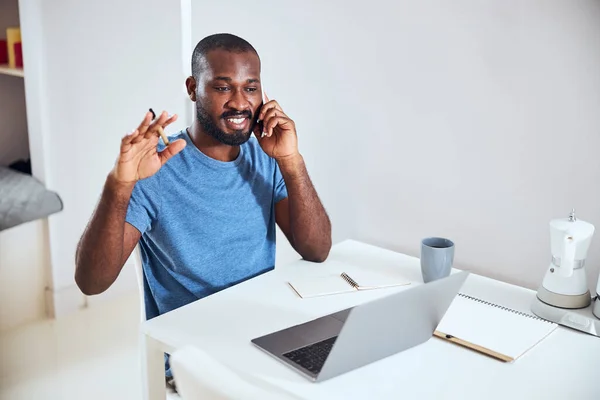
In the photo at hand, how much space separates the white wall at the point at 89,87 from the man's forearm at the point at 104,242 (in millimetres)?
1436

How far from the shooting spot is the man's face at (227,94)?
67.3 inches

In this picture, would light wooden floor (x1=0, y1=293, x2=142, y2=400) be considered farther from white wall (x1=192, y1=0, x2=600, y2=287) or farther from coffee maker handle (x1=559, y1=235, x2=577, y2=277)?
coffee maker handle (x1=559, y1=235, x2=577, y2=277)

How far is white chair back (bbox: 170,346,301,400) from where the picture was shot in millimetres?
822

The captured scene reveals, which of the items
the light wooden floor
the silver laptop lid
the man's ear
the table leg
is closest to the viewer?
the silver laptop lid

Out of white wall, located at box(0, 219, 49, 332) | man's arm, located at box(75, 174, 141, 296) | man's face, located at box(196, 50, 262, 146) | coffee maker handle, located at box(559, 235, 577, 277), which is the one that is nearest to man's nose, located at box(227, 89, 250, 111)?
man's face, located at box(196, 50, 262, 146)

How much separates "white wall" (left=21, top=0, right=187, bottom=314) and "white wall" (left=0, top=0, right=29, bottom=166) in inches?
19.7

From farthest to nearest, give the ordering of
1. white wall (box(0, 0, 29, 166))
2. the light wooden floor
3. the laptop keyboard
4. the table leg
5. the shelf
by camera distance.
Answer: white wall (box(0, 0, 29, 166)) < the shelf < the light wooden floor < the table leg < the laptop keyboard

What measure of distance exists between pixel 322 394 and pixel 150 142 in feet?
2.11

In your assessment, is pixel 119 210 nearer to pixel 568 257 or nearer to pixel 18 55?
pixel 568 257

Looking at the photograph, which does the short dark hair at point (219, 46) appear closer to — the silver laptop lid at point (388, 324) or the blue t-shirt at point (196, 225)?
the blue t-shirt at point (196, 225)

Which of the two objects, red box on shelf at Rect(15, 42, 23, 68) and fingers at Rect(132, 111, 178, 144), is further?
red box on shelf at Rect(15, 42, 23, 68)

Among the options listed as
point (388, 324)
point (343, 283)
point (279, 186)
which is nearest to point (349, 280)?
point (343, 283)

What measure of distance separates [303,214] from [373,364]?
0.57m

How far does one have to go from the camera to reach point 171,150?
1.59 m
